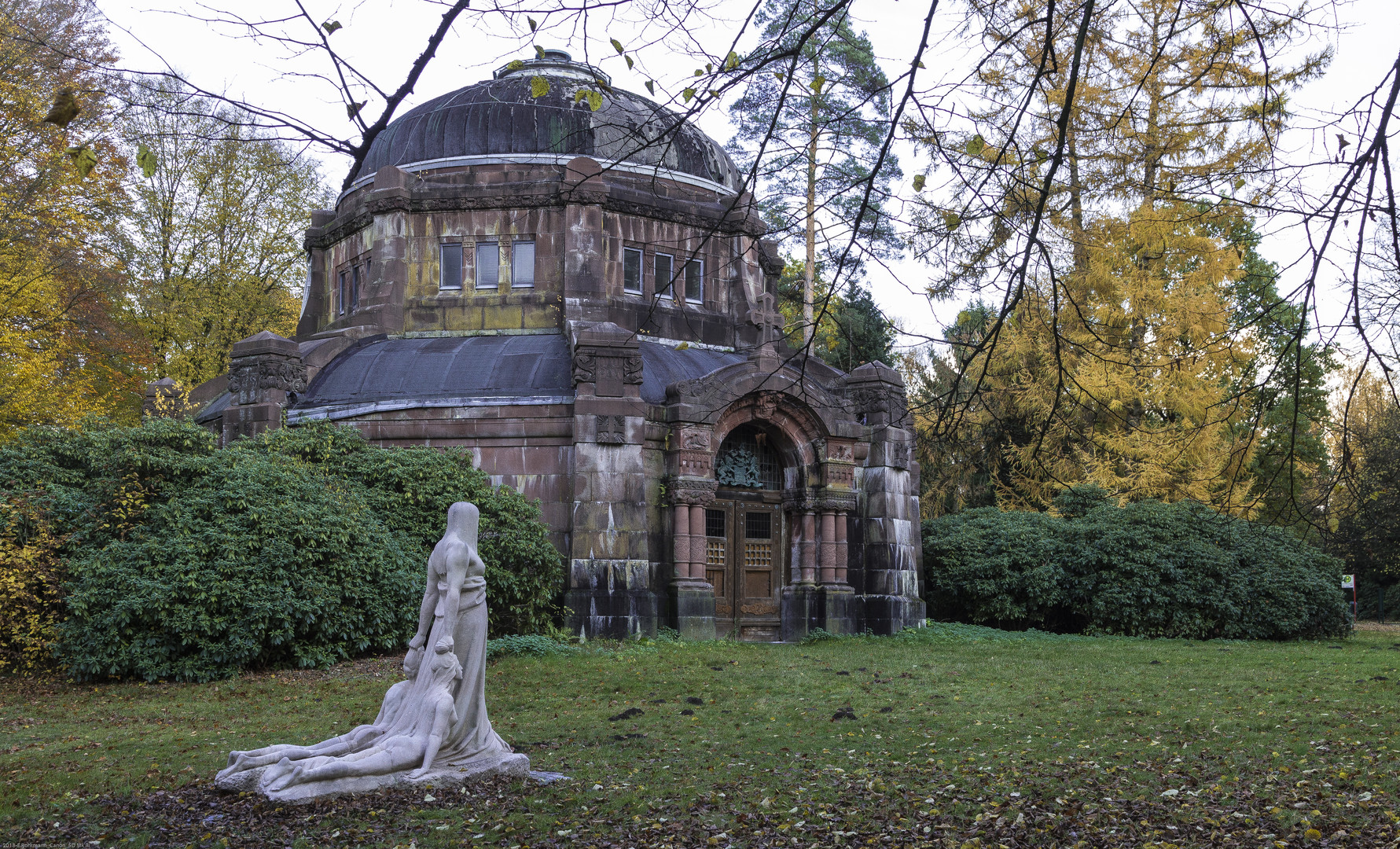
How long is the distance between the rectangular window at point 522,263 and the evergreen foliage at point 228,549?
698cm

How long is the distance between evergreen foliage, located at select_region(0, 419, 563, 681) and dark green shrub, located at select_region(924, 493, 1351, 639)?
10.7 m

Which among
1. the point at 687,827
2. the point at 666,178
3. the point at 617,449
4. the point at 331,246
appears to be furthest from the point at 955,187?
the point at 331,246

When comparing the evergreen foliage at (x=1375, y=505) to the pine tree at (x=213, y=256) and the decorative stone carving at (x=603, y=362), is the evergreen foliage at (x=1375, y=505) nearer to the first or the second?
the decorative stone carving at (x=603, y=362)

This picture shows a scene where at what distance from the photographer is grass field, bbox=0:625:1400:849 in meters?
7.84

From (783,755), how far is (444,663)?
340 centimetres

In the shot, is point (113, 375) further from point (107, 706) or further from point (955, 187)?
point (955, 187)

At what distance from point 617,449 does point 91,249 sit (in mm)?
16415

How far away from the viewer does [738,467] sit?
2214 centimetres

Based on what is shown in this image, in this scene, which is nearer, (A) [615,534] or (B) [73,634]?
(B) [73,634]

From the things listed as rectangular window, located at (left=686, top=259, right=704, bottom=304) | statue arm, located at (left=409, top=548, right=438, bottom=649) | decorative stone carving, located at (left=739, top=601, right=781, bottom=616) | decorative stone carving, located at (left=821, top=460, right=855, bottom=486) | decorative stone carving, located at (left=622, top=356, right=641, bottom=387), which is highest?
rectangular window, located at (left=686, top=259, right=704, bottom=304)

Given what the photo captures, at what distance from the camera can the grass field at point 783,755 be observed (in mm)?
7840

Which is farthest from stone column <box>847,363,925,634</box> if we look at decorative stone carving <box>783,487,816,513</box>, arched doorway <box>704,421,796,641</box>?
arched doorway <box>704,421,796,641</box>

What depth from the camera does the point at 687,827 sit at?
314 inches

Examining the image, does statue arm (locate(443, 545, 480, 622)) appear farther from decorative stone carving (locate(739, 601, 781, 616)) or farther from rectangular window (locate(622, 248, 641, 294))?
rectangular window (locate(622, 248, 641, 294))
